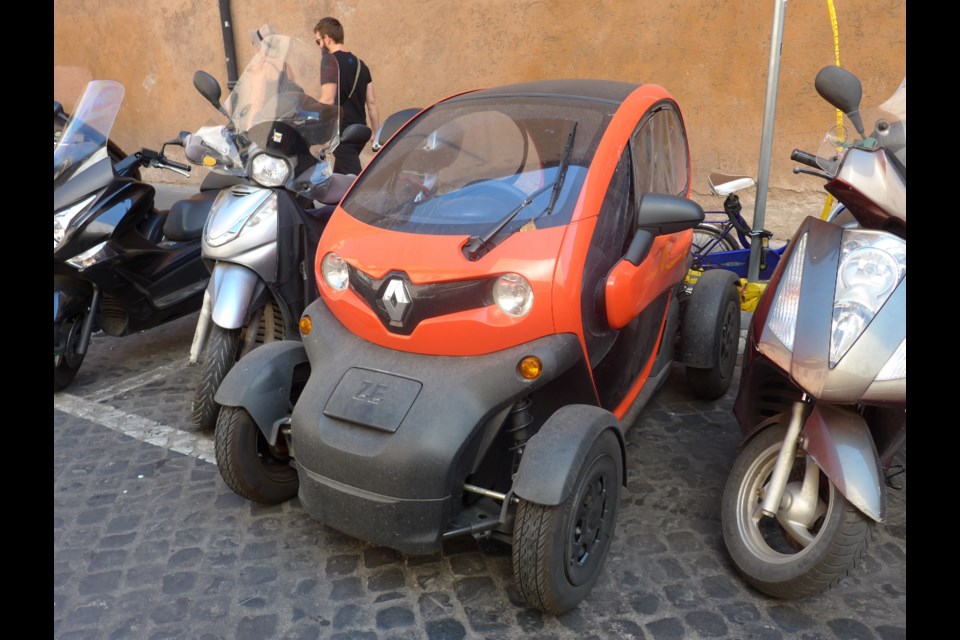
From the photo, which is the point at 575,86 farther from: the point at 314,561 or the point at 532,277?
the point at 314,561

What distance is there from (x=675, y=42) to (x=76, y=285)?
4904mm

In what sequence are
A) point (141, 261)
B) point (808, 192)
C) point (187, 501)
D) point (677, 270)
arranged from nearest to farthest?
point (187, 501)
point (677, 270)
point (141, 261)
point (808, 192)

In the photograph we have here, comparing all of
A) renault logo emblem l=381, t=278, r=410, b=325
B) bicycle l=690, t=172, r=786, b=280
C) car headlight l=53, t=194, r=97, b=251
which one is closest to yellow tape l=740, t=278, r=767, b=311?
bicycle l=690, t=172, r=786, b=280

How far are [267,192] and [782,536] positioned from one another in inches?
115

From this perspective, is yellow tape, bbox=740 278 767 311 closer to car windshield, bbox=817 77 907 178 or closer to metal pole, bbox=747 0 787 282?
metal pole, bbox=747 0 787 282

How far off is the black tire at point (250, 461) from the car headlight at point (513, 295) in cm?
105

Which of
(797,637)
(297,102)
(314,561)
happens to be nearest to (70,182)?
(297,102)

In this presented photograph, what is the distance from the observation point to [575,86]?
3145mm

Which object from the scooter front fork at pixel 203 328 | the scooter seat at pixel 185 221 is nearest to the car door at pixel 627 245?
the scooter front fork at pixel 203 328

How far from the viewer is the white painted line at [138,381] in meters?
4.23

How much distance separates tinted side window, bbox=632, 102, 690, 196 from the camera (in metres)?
3.03

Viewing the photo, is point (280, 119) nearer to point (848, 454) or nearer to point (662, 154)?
point (662, 154)

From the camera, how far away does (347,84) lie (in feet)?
18.0

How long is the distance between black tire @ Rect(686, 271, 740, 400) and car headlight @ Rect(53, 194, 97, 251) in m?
3.29
